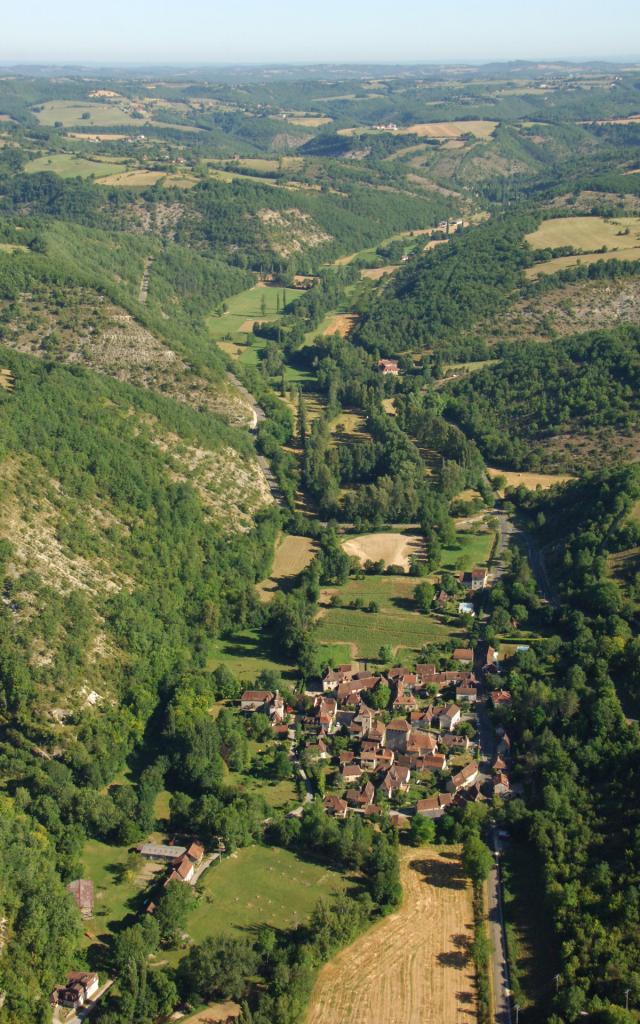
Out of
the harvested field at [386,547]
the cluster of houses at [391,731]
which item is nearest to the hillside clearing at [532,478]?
the harvested field at [386,547]

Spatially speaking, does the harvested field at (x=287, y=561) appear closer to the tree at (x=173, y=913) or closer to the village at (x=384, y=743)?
the village at (x=384, y=743)

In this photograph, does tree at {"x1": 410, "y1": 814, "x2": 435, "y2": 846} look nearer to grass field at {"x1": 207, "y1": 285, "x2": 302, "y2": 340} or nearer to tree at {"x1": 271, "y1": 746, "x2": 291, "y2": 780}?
tree at {"x1": 271, "y1": 746, "x2": 291, "y2": 780}

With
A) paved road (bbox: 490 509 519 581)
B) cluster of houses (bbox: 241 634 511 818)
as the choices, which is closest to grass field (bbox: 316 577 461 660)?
cluster of houses (bbox: 241 634 511 818)

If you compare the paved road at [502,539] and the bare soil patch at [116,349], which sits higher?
the bare soil patch at [116,349]

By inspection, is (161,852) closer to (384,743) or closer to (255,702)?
(255,702)

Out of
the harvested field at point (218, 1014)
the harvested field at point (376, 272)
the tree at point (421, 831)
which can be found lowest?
the harvested field at point (218, 1014)

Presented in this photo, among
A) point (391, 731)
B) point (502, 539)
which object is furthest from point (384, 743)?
point (502, 539)

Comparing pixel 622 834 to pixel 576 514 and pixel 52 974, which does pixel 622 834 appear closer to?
pixel 52 974
